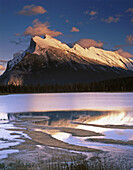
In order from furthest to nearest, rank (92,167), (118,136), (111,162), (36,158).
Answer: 1. (118,136)
2. (36,158)
3. (111,162)
4. (92,167)

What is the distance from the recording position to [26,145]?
50.6 ft

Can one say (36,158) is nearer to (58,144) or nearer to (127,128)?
(58,144)

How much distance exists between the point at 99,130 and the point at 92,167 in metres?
10.1

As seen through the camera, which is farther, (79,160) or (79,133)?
(79,133)

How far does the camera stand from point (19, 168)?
11008mm

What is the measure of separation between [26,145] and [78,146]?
3.46 metres

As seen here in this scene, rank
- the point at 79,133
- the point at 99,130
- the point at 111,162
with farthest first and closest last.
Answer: the point at 99,130 < the point at 79,133 < the point at 111,162

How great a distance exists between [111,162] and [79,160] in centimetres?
164

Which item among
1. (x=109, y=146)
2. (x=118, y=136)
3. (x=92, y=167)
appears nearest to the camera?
(x=92, y=167)

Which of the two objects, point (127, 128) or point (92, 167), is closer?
point (92, 167)

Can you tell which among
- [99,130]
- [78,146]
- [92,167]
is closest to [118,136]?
[99,130]

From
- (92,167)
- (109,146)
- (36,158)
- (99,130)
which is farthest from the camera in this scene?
→ (99,130)

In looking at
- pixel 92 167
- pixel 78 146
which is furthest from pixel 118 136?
pixel 92 167

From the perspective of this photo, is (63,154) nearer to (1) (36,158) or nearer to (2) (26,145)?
(1) (36,158)
